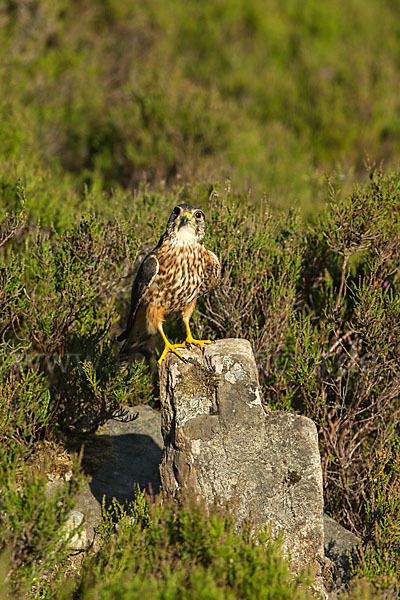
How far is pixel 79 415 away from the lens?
5.50 m

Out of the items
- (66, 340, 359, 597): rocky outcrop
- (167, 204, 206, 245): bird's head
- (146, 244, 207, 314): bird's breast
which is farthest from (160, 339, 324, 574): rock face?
(167, 204, 206, 245): bird's head

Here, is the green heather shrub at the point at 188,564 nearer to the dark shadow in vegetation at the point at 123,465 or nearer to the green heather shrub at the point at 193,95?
the dark shadow in vegetation at the point at 123,465

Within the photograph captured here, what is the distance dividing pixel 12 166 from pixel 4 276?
2.30 metres

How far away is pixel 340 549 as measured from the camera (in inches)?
183

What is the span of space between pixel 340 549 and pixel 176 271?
228 cm

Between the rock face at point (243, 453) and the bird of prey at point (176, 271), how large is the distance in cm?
45

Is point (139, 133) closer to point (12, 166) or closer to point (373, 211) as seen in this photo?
point (12, 166)

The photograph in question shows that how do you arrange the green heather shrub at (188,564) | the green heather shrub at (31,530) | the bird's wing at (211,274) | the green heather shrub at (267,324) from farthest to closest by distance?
the green heather shrub at (267,324) < the bird's wing at (211,274) < the green heather shrub at (31,530) < the green heather shrub at (188,564)

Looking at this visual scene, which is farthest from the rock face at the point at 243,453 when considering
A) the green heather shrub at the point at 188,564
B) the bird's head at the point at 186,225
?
the bird's head at the point at 186,225

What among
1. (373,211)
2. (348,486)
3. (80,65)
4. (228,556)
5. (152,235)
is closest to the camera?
(228,556)

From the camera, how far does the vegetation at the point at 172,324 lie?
359cm

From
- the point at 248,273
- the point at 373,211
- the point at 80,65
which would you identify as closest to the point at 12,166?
the point at 248,273

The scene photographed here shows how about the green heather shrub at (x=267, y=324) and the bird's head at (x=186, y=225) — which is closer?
the bird's head at (x=186, y=225)

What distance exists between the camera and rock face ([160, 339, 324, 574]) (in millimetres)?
4105
